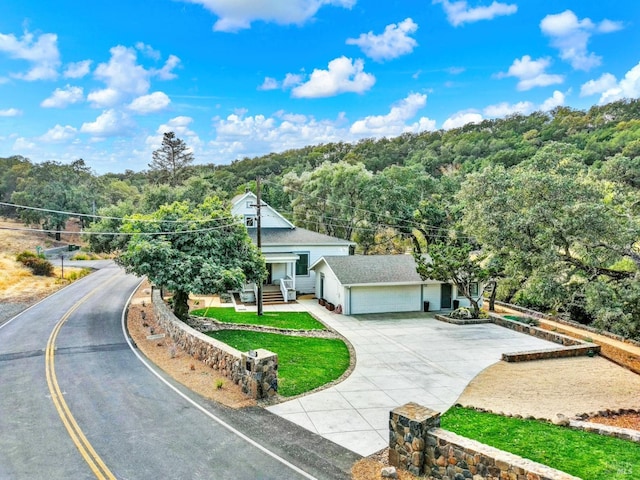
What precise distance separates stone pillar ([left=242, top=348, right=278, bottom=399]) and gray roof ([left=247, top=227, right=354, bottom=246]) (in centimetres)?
1773

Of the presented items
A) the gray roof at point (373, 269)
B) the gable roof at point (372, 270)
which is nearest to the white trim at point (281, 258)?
the gable roof at point (372, 270)

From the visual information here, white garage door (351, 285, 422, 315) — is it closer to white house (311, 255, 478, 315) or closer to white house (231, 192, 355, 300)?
white house (311, 255, 478, 315)

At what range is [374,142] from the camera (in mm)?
111188

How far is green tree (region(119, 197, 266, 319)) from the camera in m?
18.7

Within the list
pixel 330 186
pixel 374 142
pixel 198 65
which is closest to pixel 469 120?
pixel 374 142

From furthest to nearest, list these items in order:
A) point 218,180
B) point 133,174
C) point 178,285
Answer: point 133,174, point 218,180, point 178,285

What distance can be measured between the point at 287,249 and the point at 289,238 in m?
1.31

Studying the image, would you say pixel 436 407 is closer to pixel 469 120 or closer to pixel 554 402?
pixel 554 402

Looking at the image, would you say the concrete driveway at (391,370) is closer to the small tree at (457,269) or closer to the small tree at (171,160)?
the small tree at (457,269)

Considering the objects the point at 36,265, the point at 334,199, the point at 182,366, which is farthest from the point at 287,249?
the point at 36,265

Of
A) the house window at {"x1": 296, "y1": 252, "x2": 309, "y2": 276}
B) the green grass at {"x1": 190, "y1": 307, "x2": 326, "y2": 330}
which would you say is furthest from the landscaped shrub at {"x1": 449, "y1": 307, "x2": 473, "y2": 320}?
the house window at {"x1": 296, "y1": 252, "x2": 309, "y2": 276}

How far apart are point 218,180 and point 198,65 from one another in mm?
45162

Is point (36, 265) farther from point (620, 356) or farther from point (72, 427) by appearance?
point (620, 356)

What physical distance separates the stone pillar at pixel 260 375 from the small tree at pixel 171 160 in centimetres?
6618
